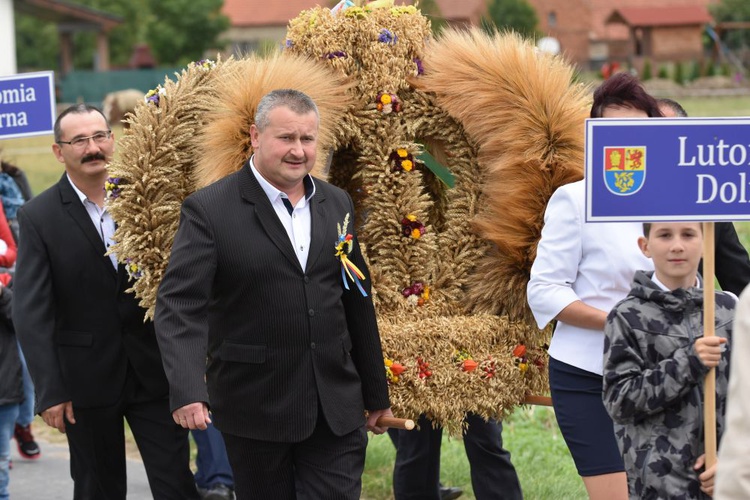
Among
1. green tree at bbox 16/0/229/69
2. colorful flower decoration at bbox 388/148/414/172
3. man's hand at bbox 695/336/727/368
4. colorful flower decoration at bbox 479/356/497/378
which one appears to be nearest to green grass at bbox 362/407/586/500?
colorful flower decoration at bbox 479/356/497/378

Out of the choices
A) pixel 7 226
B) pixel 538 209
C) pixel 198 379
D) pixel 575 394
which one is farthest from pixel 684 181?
pixel 7 226

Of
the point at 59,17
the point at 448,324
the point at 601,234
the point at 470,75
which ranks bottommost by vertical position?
the point at 448,324

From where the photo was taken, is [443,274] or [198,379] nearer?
[198,379]

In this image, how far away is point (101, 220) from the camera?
526 centimetres

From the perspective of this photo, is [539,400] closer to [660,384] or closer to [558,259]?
[558,259]

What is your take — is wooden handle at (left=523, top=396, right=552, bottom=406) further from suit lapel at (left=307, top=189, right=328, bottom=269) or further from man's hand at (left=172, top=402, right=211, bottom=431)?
man's hand at (left=172, top=402, right=211, bottom=431)

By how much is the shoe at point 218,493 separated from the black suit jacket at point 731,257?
307 cm

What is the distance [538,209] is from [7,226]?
2983 millimetres

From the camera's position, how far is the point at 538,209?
501 cm

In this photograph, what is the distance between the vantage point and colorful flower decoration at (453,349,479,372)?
499cm

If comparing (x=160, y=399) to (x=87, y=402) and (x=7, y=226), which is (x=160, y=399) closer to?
(x=87, y=402)

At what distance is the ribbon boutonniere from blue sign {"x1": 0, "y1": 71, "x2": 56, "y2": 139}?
9.79ft

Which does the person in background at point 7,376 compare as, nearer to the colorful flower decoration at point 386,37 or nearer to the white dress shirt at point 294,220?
the white dress shirt at point 294,220

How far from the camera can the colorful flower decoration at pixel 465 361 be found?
4992 mm
